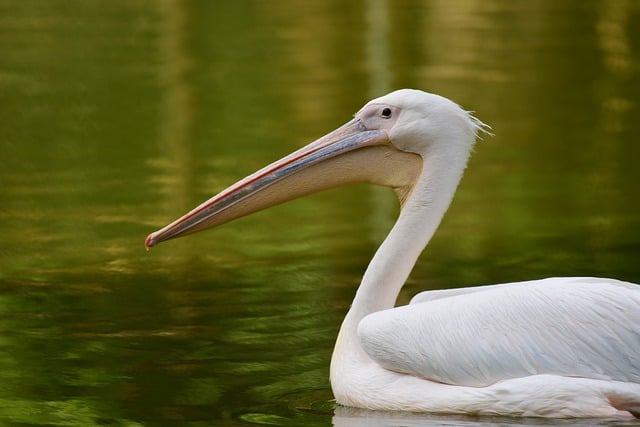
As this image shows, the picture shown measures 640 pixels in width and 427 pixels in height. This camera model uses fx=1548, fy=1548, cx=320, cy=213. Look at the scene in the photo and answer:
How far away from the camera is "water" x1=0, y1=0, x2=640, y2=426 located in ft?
20.6

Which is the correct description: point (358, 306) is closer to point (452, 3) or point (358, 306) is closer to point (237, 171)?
point (237, 171)

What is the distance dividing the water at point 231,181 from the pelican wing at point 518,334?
19cm

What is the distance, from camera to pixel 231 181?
10992 millimetres

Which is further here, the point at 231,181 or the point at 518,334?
the point at 231,181

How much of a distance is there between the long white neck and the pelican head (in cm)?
3

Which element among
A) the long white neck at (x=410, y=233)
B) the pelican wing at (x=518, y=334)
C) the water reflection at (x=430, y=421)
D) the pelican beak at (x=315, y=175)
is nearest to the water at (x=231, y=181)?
the water reflection at (x=430, y=421)

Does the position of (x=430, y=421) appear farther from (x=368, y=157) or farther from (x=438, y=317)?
(x=368, y=157)

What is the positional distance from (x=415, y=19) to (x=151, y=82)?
730 centimetres

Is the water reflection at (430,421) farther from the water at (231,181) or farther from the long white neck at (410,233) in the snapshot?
the long white neck at (410,233)

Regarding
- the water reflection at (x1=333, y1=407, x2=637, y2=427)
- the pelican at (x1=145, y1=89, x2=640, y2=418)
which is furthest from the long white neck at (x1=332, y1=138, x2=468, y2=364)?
the water reflection at (x1=333, y1=407, x2=637, y2=427)

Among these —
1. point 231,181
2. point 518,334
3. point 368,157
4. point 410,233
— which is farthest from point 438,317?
point 231,181

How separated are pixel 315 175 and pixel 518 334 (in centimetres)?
119

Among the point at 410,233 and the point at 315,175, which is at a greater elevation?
the point at 315,175

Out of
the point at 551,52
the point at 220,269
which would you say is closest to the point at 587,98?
the point at 551,52
